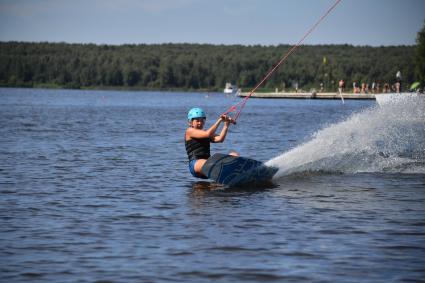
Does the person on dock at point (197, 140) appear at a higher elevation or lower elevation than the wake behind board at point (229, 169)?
higher

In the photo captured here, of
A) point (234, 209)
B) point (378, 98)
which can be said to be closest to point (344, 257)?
point (234, 209)

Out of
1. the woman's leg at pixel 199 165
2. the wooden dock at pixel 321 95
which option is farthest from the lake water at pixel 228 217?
the wooden dock at pixel 321 95

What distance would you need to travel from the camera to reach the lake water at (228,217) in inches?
393

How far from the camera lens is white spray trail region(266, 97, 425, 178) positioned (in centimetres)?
2020

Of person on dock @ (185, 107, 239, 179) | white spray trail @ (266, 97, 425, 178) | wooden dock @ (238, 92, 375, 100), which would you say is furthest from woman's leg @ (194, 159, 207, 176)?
wooden dock @ (238, 92, 375, 100)

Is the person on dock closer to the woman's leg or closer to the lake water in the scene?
the woman's leg

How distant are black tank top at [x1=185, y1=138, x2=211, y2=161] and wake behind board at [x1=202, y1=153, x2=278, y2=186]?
0.39 meters

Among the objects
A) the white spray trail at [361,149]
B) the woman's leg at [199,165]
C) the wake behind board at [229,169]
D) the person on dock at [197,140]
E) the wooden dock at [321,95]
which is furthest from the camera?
the wooden dock at [321,95]

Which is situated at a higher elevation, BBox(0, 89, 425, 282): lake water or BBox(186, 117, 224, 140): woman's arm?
BBox(186, 117, 224, 140): woman's arm

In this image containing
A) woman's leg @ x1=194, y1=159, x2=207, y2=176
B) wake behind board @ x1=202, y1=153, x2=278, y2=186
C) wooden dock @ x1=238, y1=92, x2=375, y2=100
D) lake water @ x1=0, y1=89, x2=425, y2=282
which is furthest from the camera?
wooden dock @ x1=238, y1=92, x2=375, y2=100

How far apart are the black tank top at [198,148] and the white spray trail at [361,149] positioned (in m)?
1.96

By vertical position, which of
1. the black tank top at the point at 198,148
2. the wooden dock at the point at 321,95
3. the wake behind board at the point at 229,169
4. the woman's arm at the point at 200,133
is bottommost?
the wooden dock at the point at 321,95

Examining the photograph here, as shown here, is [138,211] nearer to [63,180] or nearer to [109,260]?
[109,260]

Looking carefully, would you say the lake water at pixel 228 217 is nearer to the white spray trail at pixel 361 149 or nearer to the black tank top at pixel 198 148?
the white spray trail at pixel 361 149
